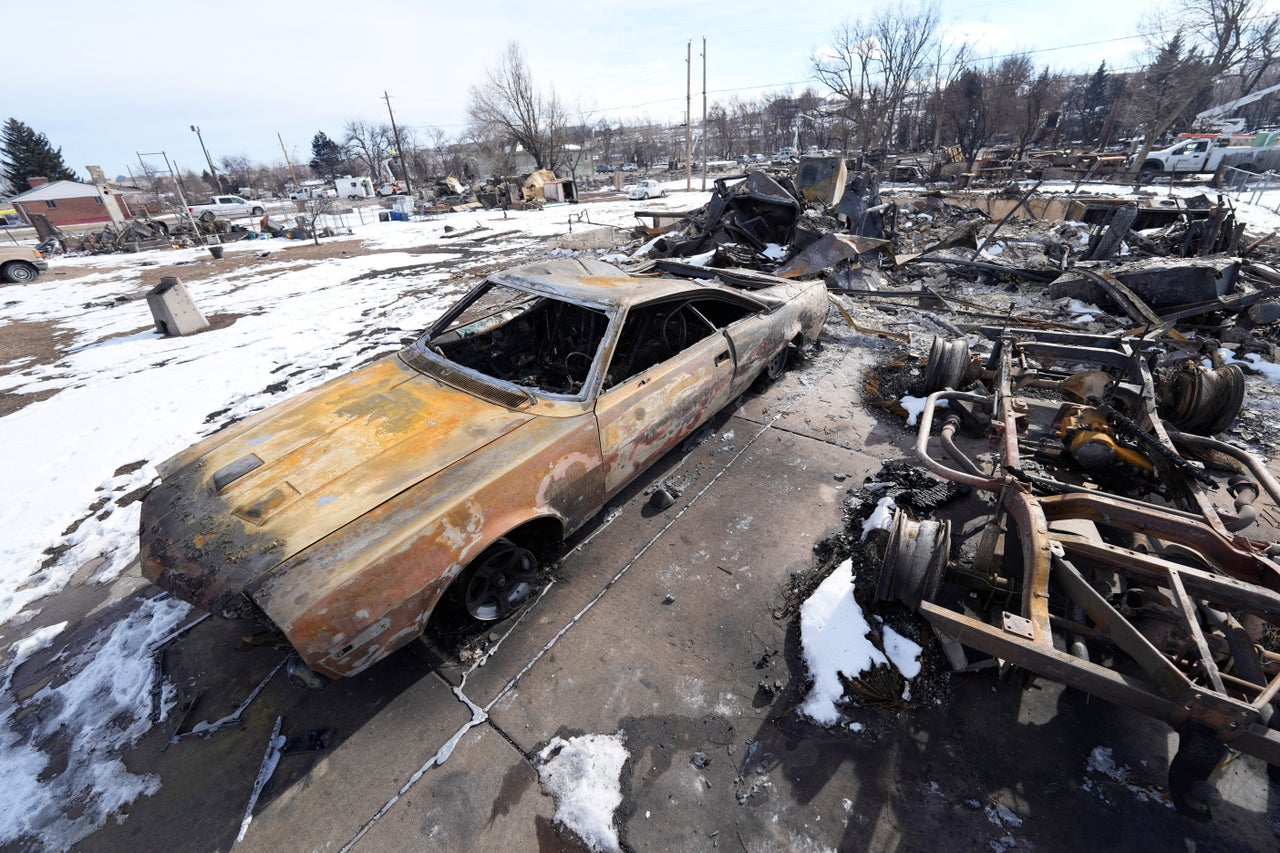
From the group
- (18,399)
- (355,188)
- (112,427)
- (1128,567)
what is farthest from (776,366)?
(355,188)

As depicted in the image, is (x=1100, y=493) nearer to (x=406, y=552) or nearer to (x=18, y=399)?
(x=406, y=552)

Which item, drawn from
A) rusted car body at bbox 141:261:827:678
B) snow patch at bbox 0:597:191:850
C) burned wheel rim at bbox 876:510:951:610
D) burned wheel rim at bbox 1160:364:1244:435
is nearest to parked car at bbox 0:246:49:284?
snow patch at bbox 0:597:191:850

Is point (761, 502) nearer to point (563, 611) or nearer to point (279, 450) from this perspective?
point (563, 611)

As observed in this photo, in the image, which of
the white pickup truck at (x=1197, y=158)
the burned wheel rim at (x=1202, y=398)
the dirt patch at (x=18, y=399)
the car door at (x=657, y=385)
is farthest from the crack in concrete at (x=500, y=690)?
the white pickup truck at (x=1197, y=158)

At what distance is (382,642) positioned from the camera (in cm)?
212

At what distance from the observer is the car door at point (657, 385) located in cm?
302

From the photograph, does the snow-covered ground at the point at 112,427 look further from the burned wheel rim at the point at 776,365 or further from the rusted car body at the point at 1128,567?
the burned wheel rim at the point at 776,365

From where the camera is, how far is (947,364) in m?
4.27

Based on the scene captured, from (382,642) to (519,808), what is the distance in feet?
2.93

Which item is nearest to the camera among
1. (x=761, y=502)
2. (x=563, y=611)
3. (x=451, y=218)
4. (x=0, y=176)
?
(x=563, y=611)

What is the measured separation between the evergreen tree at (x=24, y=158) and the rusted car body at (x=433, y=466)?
204 feet

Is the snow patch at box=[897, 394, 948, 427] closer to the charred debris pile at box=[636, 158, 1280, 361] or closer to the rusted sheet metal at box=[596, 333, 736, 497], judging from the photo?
the charred debris pile at box=[636, 158, 1280, 361]

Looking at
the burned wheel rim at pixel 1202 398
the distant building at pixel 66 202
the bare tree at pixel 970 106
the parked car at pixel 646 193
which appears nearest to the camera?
the burned wheel rim at pixel 1202 398

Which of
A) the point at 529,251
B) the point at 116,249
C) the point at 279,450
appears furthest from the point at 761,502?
the point at 116,249
